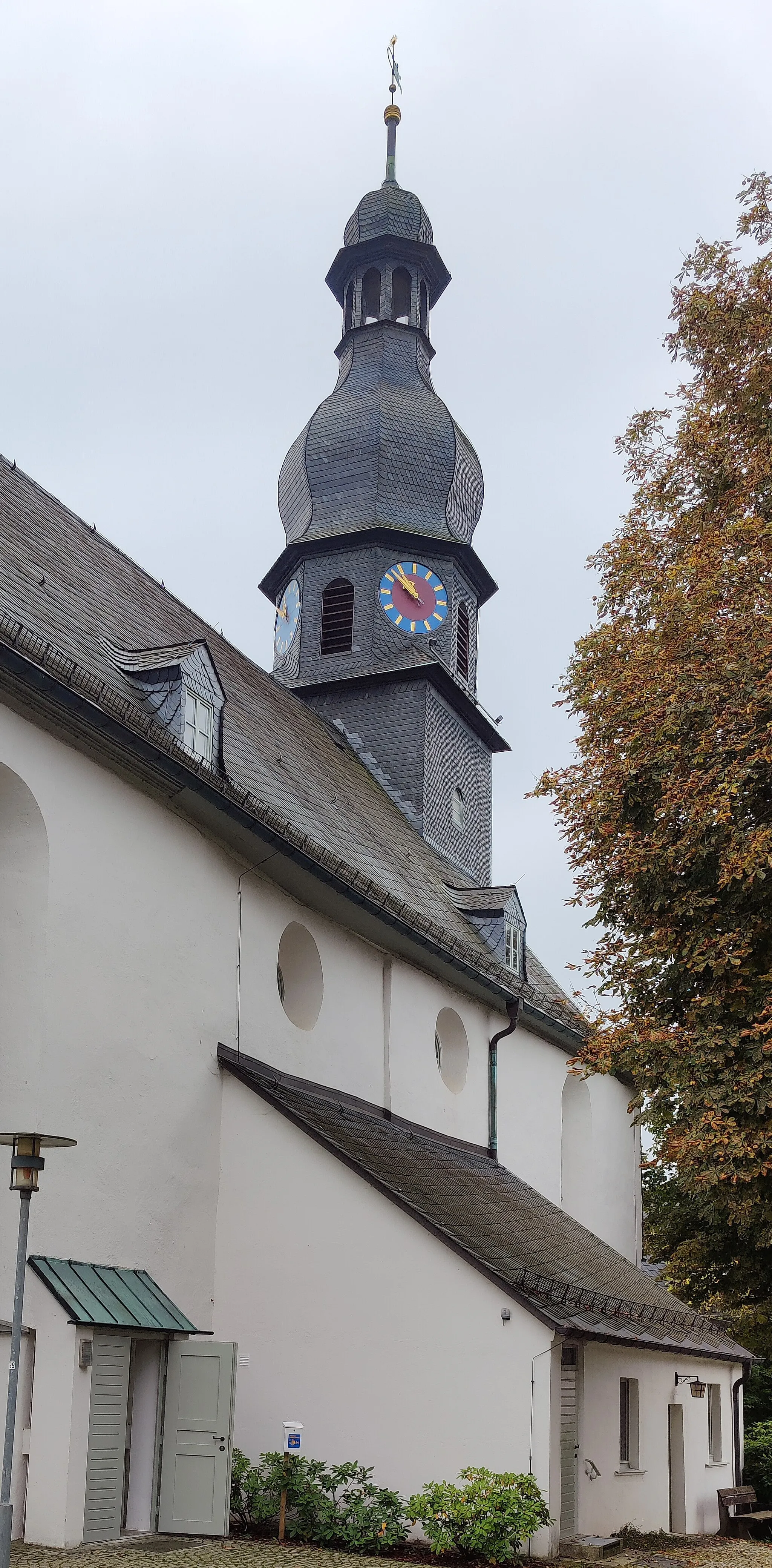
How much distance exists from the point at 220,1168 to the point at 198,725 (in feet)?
13.4

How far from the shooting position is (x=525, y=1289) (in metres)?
13.1

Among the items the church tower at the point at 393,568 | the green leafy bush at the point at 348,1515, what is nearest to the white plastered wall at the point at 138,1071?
the green leafy bush at the point at 348,1515

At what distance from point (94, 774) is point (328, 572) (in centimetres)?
1512

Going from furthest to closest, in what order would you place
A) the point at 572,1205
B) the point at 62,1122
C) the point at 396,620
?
the point at 396,620 → the point at 572,1205 → the point at 62,1122

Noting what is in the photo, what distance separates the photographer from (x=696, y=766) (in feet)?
49.0

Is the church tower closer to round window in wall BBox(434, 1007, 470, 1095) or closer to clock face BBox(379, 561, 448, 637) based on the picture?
clock face BBox(379, 561, 448, 637)

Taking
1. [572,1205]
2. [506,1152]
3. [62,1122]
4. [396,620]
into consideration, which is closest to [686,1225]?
[572,1205]

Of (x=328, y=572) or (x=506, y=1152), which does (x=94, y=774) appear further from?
(x=328, y=572)

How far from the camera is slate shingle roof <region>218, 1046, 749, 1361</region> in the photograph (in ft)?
44.4

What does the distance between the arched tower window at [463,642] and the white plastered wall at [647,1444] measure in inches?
501

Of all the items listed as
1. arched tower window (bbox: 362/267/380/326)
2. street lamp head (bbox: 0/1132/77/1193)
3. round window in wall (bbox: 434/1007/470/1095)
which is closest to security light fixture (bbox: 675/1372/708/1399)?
round window in wall (bbox: 434/1007/470/1095)

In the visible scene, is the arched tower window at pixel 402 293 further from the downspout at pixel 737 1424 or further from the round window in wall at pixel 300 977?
the downspout at pixel 737 1424

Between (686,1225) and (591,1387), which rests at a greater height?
(686,1225)

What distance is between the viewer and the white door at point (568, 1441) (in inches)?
564
